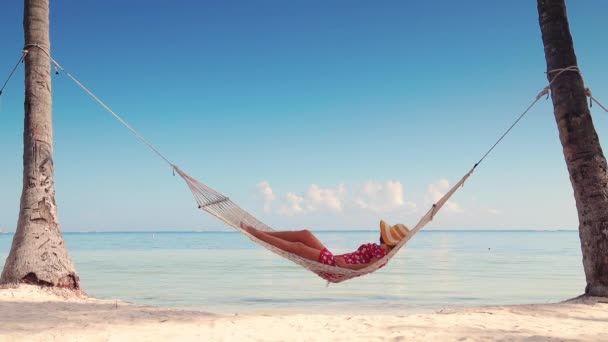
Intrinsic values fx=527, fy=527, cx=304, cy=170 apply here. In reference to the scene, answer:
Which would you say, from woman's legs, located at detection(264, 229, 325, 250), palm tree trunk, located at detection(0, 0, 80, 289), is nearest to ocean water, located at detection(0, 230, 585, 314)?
palm tree trunk, located at detection(0, 0, 80, 289)

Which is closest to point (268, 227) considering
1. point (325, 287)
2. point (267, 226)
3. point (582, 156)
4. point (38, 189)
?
point (267, 226)

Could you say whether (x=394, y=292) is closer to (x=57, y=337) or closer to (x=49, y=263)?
(x=49, y=263)

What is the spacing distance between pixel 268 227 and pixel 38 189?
2232 millimetres

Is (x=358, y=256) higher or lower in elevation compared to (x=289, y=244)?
lower

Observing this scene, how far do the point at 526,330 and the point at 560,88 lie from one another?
218cm

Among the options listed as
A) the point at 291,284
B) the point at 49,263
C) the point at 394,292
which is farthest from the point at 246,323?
the point at 291,284

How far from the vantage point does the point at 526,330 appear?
3576 millimetres

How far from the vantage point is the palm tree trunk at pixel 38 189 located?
15.0 ft

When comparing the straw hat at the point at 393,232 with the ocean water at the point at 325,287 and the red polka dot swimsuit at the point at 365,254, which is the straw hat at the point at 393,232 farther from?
the ocean water at the point at 325,287

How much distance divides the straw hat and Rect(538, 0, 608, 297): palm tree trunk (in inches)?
69.6

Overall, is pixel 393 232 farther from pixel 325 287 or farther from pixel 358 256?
pixel 325 287

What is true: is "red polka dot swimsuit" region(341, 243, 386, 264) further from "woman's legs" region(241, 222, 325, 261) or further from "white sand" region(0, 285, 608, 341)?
"white sand" region(0, 285, 608, 341)

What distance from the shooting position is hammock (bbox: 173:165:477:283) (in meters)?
3.57

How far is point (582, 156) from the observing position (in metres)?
4.45
